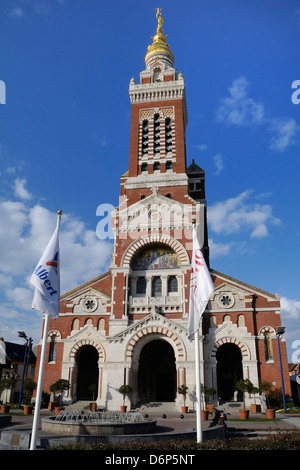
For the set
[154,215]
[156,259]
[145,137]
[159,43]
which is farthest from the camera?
[159,43]

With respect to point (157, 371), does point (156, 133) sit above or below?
above

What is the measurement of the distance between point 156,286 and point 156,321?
4.06m

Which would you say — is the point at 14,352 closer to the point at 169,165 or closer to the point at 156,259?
the point at 156,259

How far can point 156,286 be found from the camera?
34.8 m

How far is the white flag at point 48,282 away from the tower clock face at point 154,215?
22.2 metres

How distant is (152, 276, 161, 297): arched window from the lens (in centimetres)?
3444

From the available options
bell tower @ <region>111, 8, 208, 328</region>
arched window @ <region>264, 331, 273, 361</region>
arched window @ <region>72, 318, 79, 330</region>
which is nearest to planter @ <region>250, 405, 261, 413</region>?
arched window @ <region>264, 331, 273, 361</region>

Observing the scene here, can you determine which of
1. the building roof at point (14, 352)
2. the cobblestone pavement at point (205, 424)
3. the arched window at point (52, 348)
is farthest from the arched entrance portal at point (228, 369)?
the building roof at point (14, 352)

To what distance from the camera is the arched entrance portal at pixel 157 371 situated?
114 ft

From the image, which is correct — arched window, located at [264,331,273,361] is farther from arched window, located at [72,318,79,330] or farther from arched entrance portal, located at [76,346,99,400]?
arched window, located at [72,318,79,330]

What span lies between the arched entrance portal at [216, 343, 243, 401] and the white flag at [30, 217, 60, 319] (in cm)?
2528

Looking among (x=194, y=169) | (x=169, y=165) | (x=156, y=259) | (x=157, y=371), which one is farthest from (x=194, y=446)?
(x=194, y=169)

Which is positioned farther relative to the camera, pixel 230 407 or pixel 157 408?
pixel 230 407
